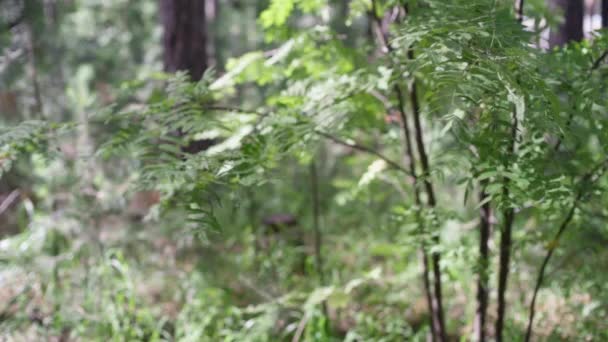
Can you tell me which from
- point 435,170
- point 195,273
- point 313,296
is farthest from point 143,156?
point 195,273

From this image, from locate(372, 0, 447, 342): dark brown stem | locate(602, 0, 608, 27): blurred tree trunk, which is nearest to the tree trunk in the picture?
locate(602, 0, 608, 27): blurred tree trunk

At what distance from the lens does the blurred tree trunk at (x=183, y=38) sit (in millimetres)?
3520

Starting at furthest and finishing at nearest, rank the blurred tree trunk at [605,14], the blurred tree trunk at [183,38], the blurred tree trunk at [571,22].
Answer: the blurred tree trunk at [183,38] < the blurred tree trunk at [571,22] < the blurred tree trunk at [605,14]

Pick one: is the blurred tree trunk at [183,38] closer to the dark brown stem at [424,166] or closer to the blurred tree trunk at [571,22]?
the dark brown stem at [424,166]

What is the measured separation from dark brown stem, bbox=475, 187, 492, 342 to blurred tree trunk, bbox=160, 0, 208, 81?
2.32 m

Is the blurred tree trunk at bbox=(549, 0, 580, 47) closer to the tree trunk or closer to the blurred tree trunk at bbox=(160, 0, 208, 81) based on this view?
the tree trunk

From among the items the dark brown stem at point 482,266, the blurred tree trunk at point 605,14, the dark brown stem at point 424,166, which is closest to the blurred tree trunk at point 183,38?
the dark brown stem at point 424,166

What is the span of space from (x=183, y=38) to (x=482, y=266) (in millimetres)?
2652

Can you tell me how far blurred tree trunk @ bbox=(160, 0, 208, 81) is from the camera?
3.52 meters

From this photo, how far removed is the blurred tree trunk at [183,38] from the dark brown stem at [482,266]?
2.32m

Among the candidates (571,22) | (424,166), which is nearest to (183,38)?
(424,166)

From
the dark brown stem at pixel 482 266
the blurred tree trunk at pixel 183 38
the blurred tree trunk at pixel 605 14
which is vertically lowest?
the dark brown stem at pixel 482 266

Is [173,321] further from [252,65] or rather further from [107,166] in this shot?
[252,65]

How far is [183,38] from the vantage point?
11.6 feet
